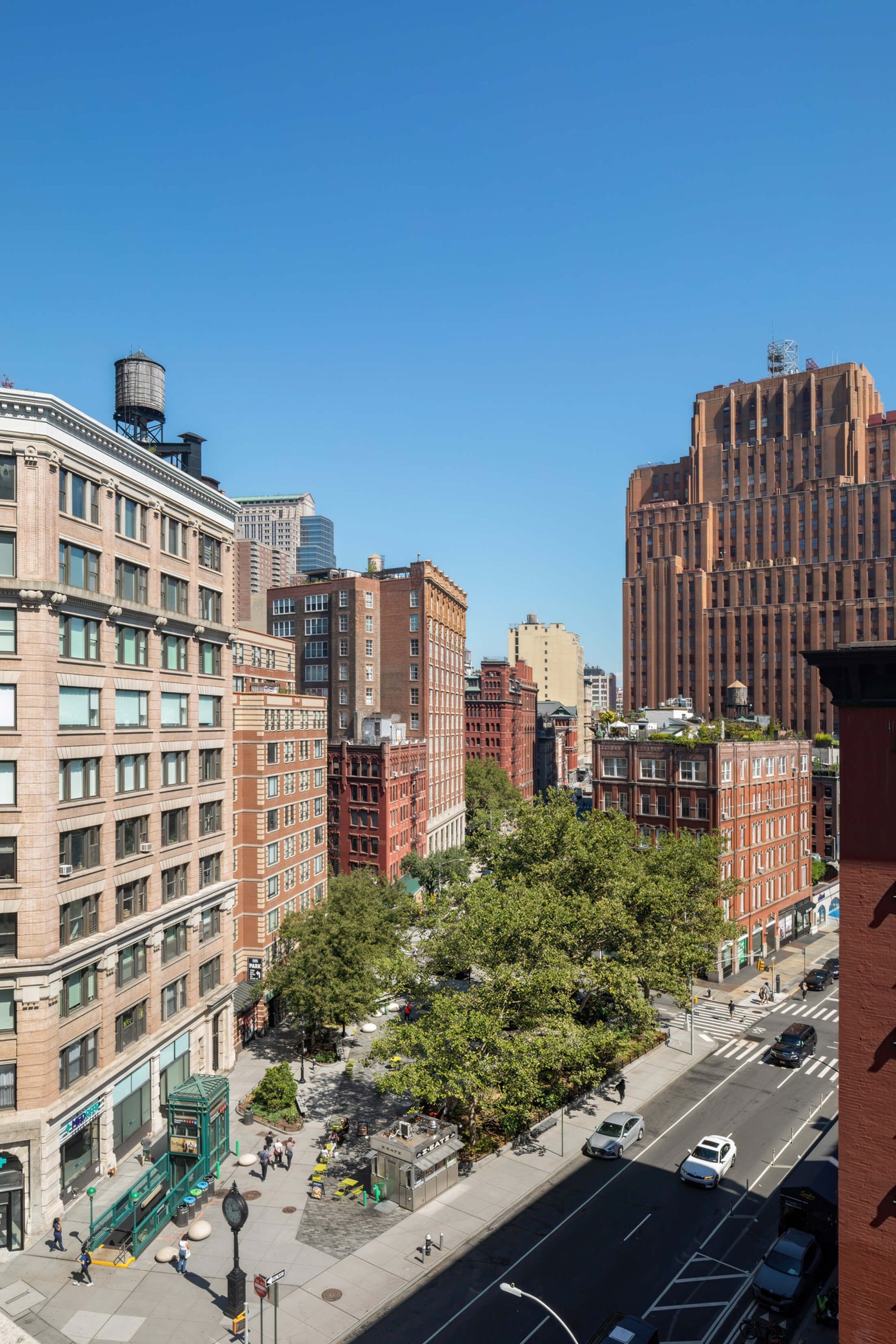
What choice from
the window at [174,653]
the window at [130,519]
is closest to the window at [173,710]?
the window at [174,653]

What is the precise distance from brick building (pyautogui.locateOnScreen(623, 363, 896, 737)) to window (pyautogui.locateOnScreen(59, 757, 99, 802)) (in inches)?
4583

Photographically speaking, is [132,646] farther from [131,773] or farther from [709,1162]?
[709,1162]

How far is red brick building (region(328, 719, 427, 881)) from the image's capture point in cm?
8544

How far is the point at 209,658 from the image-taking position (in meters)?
48.2

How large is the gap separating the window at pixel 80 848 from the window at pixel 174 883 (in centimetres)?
598

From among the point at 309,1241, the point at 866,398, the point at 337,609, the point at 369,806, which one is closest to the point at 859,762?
the point at 309,1241

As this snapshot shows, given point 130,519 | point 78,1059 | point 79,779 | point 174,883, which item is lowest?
point 78,1059

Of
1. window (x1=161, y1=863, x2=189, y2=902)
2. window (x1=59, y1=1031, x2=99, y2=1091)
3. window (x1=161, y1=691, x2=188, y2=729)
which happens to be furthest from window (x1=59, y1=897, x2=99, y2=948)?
window (x1=161, y1=691, x2=188, y2=729)

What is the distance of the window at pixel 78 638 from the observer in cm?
3488

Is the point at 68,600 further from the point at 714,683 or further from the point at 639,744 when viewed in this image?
the point at 714,683

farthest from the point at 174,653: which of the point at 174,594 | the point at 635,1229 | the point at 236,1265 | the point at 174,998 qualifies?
the point at 635,1229

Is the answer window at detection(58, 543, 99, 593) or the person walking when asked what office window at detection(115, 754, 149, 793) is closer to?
window at detection(58, 543, 99, 593)

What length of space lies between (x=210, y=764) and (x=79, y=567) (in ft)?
49.7

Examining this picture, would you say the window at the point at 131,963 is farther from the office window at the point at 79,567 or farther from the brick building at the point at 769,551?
the brick building at the point at 769,551
